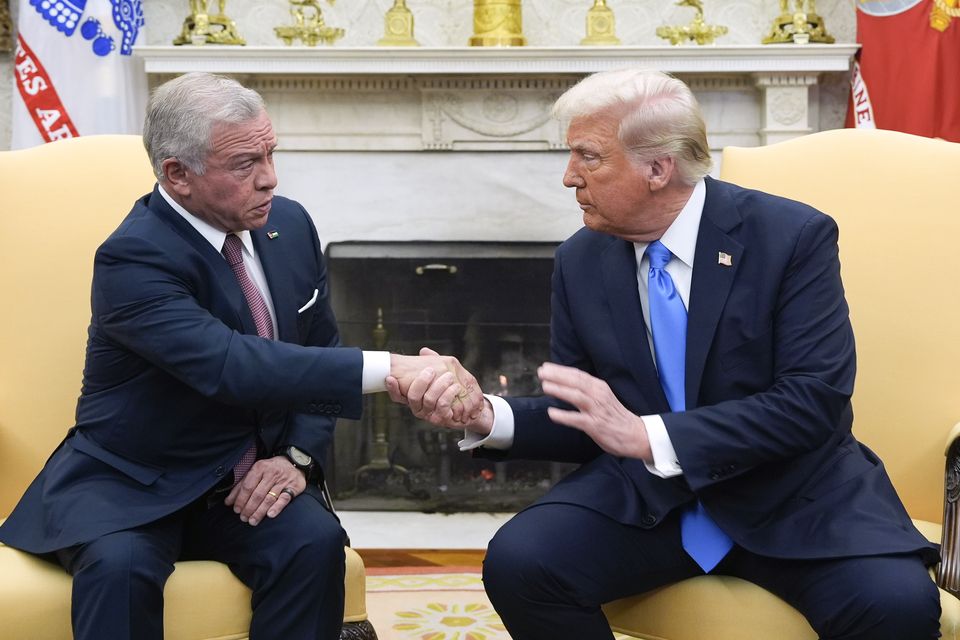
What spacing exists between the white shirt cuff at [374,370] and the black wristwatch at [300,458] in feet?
0.66

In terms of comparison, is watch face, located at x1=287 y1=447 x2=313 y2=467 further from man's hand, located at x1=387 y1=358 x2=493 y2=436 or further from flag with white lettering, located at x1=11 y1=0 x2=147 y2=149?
flag with white lettering, located at x1=11 y1=0 x2=147 y2=149

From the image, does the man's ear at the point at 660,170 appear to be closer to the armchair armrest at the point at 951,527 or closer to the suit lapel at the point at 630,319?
the suit lapel at the point at 630,319

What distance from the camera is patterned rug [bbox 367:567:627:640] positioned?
9.48ft

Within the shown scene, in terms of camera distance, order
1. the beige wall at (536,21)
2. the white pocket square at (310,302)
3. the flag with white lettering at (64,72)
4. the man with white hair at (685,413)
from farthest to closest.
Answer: the beige wall at (536,21), the flag with white lettering at (64,72), the white pocket square at (310,302), the man with white hair at (685,413)

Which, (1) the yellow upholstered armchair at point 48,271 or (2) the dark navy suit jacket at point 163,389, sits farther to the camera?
(1) the yellow upholstered armchair at point 48,271

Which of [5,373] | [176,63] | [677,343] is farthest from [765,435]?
[176,63]

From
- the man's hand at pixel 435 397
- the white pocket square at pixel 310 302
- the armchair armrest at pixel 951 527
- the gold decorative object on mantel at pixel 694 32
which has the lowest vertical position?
the armchair armrest at pixel 951 527

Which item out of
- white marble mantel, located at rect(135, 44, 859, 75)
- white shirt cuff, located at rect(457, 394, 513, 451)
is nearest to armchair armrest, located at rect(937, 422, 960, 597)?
white shirt cuff, located at rect(457, 394, 513, 451)

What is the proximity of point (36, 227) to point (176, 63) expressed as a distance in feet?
4.88

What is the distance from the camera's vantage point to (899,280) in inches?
90.7

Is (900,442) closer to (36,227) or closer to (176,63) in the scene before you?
(36,227)

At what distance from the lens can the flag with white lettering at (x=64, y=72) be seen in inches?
142

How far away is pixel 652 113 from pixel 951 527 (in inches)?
32.8

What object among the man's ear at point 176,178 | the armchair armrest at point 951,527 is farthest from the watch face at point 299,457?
the armchair armrest at point 951,527
